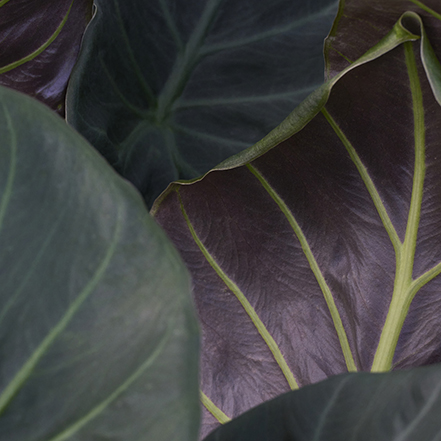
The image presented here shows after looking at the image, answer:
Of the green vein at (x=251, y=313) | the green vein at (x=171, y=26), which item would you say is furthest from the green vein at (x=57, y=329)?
the green vein at (x=171, y=26)

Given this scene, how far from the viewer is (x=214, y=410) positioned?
0.66 m

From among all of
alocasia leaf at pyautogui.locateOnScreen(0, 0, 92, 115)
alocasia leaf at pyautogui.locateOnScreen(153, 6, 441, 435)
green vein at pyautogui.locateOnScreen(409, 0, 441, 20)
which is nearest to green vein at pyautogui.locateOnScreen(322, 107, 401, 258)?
alocasia leaf at pyautogui.locateOnScreen(153, 6, 441, 435)

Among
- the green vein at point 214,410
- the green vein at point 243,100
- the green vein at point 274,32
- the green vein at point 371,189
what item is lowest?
the green vein at point 214,410

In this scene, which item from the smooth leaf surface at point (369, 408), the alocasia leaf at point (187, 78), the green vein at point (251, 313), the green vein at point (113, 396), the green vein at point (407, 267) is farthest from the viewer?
the alocasia leaf at point (187, 78)

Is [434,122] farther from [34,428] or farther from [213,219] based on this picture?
[34,428]

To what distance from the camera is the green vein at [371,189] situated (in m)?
0.58

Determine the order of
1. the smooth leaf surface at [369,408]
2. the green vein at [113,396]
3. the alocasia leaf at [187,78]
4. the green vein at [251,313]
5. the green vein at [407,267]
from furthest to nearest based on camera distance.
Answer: the alocasia leaf at [187,78] < the green vein at [251,313] < the green vein at [407,267] < the smooth leaf surface at [369,408] < the green vein at [113,396]

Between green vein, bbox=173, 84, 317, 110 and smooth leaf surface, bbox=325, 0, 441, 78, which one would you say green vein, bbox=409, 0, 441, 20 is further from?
green vein, bbox=173, 84, 317, 110

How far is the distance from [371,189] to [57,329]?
1.34 ft

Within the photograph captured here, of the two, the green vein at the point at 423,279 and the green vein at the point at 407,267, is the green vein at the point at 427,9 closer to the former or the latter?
the green vein at the point at 407,267

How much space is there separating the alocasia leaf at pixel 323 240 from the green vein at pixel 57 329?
28 cm

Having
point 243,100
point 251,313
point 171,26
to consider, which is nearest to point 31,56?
point 171,26

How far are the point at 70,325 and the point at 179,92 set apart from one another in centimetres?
61

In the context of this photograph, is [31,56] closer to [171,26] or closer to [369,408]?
[171,26]
